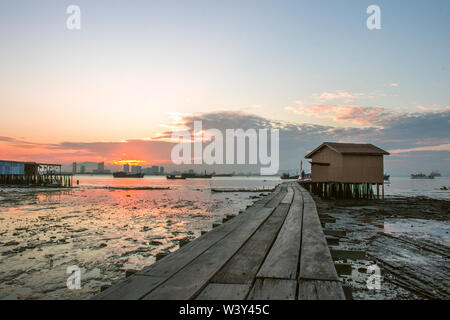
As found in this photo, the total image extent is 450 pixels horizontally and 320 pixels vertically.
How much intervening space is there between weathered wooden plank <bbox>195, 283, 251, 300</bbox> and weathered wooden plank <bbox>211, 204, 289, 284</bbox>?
0.10 metres

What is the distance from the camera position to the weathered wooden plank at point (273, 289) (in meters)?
2.33

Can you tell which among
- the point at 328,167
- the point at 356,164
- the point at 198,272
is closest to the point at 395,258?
the point at 198,272

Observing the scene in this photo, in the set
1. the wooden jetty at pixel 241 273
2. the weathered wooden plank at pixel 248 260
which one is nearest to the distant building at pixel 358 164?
the weathered wooden plank at pixel 248 260

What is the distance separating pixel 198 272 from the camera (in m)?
2.92

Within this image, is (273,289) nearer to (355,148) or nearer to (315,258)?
(315,258)

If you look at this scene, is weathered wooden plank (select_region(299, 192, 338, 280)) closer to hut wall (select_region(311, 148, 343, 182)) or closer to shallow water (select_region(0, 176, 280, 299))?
shallow water (select_region(0, 176, 280, 299))

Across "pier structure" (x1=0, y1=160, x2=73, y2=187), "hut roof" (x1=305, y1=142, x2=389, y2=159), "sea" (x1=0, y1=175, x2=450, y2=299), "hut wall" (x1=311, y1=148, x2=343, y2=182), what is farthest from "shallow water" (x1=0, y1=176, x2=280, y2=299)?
"pier structure" (x1=0, y1=160, x2=73, y2=187)

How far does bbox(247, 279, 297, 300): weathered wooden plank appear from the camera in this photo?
91.6 inches

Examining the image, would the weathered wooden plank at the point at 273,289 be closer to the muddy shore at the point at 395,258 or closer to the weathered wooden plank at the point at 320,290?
the weathered wooden plank at the point at 320,290

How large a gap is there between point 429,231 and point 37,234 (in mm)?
17088

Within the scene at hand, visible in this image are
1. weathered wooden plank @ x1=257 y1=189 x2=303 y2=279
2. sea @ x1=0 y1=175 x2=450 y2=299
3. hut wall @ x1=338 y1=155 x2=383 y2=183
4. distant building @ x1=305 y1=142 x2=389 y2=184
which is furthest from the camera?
hut wall @ x1=338 y1=155 x2=383 y2=183

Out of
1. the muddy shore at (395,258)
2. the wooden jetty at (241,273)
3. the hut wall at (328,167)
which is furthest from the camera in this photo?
the hut wall at (328,167)
